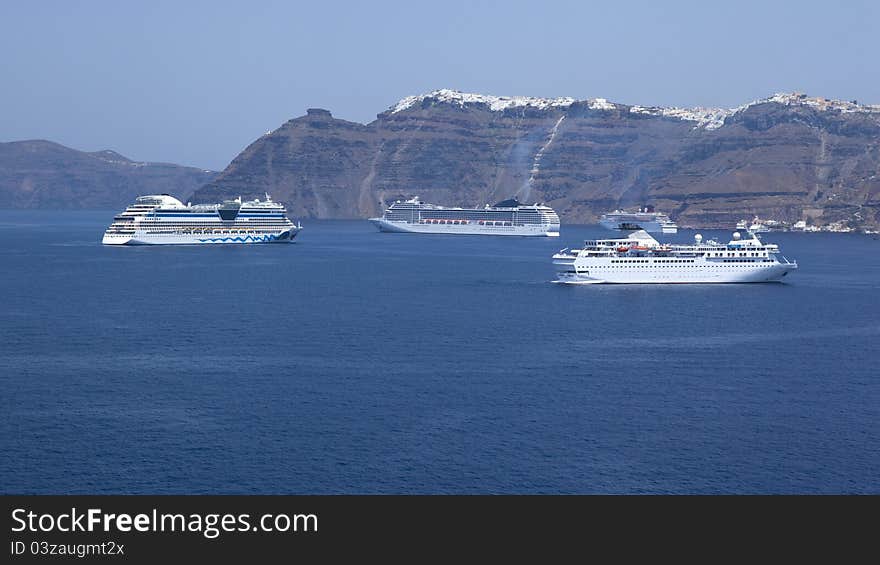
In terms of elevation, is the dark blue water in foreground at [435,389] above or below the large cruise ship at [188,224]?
below

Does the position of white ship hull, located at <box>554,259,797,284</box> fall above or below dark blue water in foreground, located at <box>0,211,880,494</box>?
above

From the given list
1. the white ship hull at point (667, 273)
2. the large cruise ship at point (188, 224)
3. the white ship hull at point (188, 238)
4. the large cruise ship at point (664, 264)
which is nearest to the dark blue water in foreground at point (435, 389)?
the white ship hull at point (667, 273)

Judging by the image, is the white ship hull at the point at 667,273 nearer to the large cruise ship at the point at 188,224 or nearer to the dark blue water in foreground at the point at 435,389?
the dark blue water in foreground at the point at 435,389

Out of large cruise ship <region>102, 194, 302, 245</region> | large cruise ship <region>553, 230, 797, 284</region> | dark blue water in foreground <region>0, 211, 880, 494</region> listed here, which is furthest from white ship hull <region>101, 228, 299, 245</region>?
large cruise ship <region>553, 230, 797, 284</region>

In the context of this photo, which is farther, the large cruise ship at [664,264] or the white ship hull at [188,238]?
the white ship hull at [188,238]

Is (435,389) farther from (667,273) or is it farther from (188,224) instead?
(188,224)

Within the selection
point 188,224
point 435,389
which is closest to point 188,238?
point 188,224

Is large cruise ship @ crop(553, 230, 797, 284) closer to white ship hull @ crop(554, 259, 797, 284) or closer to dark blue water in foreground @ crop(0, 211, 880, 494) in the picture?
white ship hull @ crop(554, 259, 797, 284)

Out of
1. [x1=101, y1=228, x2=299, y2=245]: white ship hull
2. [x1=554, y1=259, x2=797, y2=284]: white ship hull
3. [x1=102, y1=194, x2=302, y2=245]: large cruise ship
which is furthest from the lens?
[x1=102, y1=194, x2=302, y2=245]: large cruise ship
